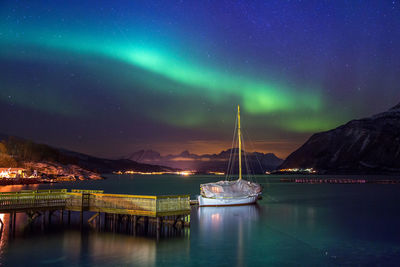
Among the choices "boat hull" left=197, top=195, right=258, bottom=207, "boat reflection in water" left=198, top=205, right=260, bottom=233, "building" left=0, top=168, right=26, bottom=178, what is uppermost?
"building" left=0, top=168, right=26, bottom=178

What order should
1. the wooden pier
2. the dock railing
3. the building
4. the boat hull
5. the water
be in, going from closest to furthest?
the water
the dock railing
the wooden pier
the boat hull
the building

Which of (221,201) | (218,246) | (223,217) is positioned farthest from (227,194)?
(218,246)

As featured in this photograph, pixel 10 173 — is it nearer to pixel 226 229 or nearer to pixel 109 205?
pixel 109 205

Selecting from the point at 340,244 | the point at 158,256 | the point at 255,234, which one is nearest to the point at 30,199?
the point at 158,256

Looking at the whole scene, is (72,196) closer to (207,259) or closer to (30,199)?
(30,199)

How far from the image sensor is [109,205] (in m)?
35.6

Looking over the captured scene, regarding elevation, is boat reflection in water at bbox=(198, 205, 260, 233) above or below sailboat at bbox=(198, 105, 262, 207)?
below

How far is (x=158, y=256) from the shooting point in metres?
26.0

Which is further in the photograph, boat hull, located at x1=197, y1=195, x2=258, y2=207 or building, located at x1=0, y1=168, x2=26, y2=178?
building, located at x1=0, y1=168, x2=26, y2=178

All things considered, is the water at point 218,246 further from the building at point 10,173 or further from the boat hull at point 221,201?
the building at point 10,173

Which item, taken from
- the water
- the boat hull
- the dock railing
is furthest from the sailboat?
the dock railing

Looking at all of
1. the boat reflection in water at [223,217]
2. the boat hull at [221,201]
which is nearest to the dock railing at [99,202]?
the boat reflection in water at [223,217]

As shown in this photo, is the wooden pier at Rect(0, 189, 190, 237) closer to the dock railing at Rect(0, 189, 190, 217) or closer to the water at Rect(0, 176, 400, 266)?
the dock railing at Rect(0, 189, 190, 217)

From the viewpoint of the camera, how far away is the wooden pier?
3347cm
